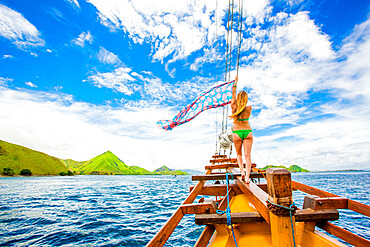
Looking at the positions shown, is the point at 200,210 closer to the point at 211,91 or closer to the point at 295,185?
the point at 295,185

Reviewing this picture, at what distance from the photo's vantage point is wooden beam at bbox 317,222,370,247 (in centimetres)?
290

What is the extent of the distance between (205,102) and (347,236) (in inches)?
399

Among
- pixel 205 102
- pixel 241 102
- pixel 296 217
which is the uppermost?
pixel 205 102

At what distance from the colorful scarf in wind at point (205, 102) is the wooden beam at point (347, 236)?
9.15 m

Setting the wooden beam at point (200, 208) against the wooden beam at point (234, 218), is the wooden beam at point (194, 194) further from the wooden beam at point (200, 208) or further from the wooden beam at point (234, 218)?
the wooden beam at point (234, 218)

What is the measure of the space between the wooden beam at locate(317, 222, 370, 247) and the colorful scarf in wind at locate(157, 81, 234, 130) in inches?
360

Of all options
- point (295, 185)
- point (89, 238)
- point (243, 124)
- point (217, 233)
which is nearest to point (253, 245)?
point (217, 233)

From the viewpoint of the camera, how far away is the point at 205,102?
1245 centimetres

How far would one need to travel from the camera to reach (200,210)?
3.48m

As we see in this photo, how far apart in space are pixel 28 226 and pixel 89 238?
536 cm

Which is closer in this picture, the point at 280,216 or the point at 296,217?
the point at 280,216

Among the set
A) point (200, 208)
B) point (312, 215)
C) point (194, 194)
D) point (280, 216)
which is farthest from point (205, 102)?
point (280, 216)

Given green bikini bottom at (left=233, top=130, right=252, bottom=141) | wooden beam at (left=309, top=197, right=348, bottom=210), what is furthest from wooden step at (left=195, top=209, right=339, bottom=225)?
green bikini bottom at (left=233, top=130, right=252, bottom=141)

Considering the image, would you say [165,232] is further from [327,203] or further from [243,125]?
[243,125]
